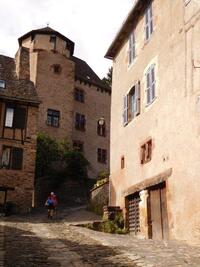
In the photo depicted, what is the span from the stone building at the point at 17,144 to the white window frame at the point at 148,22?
1076 centimetres

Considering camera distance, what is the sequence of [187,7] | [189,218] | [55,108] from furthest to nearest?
[55,108] < [187,7] < [189,218]

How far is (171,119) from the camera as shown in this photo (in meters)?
12.4

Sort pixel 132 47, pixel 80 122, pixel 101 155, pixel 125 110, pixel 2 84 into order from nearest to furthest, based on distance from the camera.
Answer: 1. pixel 125 110
2. pixel 132 47
3. pixel 2 84
4. pixel 80 122
5. pixel 101 155

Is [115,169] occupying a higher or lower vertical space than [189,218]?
higher

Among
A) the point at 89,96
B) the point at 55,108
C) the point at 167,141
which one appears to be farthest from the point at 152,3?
the point at 89,96

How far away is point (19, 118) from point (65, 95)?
1009 centimetres

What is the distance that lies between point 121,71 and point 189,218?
9.33 m

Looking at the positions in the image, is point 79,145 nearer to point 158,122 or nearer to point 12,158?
point 12,158

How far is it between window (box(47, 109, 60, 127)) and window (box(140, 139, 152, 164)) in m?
18.3

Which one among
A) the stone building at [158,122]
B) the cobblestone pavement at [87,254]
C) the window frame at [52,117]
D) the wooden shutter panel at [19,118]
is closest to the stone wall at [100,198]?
the stone building at [158,122]

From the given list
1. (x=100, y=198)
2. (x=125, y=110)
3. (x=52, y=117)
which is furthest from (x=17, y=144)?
(x=52, y=117)

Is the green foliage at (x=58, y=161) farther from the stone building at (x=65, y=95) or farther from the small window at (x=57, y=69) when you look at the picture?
the small window at (x=57, y=69)

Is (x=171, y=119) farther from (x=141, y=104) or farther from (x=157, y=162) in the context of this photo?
(x=141, y=104)

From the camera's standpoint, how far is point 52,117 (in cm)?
3241
